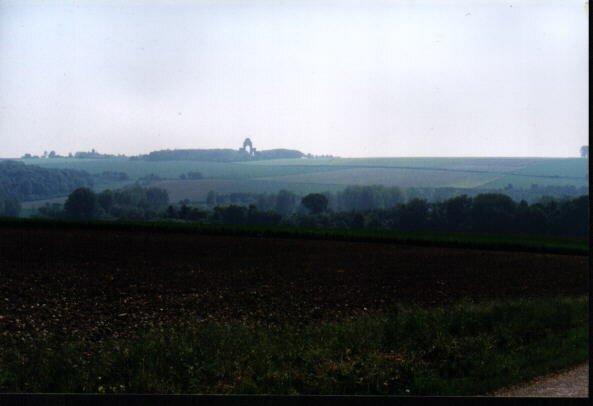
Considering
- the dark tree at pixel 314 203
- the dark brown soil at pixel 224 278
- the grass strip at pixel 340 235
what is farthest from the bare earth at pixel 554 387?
the grass strip at pixel 340 235

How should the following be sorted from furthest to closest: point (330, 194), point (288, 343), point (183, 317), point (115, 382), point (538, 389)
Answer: point (330, 194) < point (183, 317) < point (288, 343) < point (115, 382) < point (538, 389)

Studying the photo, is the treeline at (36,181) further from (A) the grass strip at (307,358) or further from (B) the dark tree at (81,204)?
(A) the grass strip at (307,358)

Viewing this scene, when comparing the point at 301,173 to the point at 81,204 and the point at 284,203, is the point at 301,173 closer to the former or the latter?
the point at 284,203

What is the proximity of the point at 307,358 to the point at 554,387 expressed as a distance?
10.1 feet

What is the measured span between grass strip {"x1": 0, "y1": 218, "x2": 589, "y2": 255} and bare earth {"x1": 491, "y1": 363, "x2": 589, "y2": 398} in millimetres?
18677

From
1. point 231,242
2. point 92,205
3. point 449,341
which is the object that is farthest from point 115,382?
point 231,242

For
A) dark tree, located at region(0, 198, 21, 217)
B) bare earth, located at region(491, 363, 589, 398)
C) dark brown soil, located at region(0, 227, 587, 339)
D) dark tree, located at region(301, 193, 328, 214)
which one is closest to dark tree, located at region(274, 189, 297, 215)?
dark tree, located at region(301, 193, 328, 214)

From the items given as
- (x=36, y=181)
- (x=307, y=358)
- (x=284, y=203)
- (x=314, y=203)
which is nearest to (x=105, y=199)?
(x=36, y=181)

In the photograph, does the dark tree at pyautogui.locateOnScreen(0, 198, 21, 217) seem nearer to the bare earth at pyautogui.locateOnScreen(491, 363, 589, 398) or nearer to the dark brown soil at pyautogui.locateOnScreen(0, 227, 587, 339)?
the dark brown soil at pyautogui.locateOnScreen(0, 227, 587, 339)

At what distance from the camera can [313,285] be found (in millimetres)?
16969

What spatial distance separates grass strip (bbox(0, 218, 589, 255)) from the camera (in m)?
27.8

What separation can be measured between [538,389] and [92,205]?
1033 cm

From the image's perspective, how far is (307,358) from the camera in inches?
370

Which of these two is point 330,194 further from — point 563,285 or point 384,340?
point 563,285
